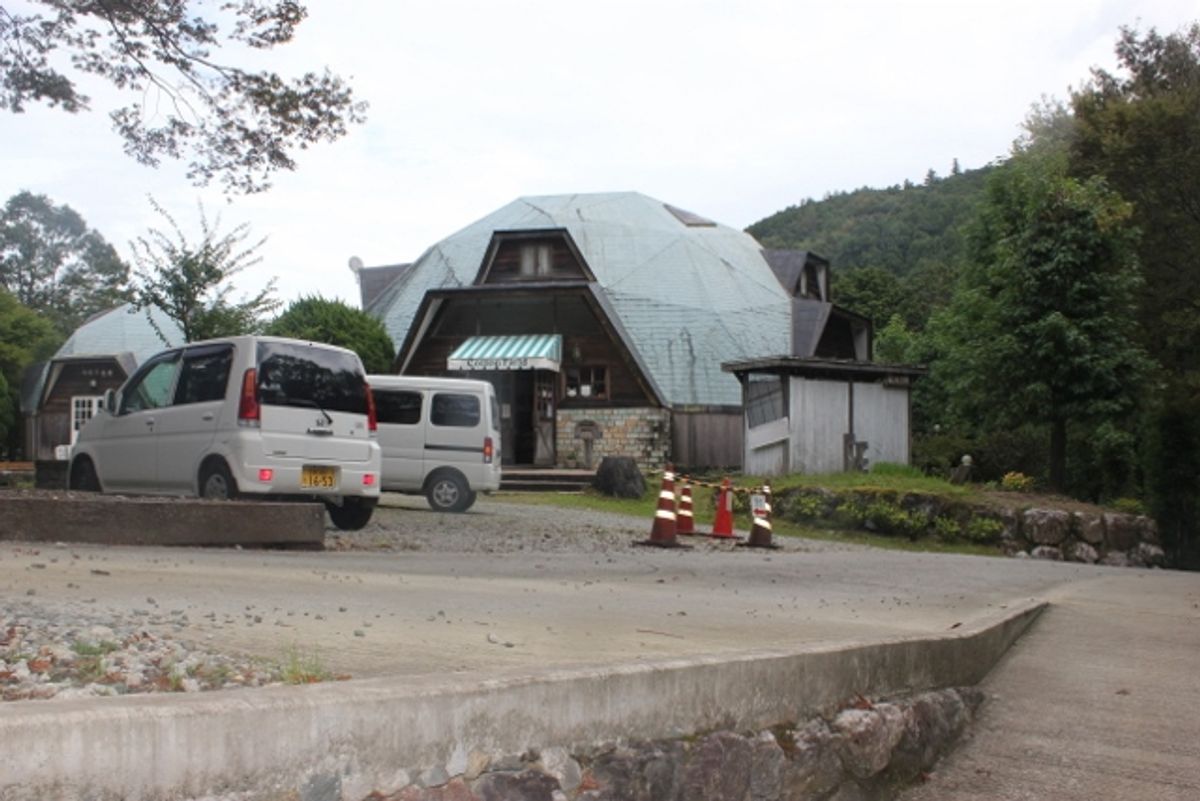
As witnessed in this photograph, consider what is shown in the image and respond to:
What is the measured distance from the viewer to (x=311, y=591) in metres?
6.55

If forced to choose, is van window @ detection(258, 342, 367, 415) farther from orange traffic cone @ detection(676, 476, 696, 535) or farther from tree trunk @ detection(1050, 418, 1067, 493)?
tree trunk @ detection(1050, 418, 1067, 493)

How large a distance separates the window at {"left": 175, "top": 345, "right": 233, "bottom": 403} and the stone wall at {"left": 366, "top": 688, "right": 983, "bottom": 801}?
7.77m

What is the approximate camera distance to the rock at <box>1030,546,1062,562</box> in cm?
1880

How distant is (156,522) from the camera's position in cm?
913

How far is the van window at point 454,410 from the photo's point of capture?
18344mm

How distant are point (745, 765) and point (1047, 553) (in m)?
16.4

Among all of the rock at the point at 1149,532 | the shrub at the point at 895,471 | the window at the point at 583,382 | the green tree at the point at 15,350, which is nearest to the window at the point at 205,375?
the rock at the point at 1149,532

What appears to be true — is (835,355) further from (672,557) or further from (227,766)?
(227,766)

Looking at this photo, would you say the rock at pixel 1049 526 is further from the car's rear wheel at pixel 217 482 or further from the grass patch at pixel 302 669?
the grass patch at pixel 302 669

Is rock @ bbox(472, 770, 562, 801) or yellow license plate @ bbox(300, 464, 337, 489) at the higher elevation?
yellow license plate @ bbox(300, 464, 337, 489)

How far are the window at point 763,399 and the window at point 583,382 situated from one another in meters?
7.34

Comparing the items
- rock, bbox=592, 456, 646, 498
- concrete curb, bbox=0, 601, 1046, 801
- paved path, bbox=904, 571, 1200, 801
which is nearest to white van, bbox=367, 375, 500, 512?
rock, bbox=592, 456, 646, 498

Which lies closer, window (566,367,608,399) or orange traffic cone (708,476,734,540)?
orange traffic cone (708,476,734,540)

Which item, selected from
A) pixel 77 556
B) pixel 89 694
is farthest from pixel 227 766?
pixel 77 556
